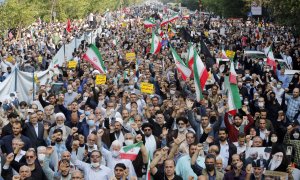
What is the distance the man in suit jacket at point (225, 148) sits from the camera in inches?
376

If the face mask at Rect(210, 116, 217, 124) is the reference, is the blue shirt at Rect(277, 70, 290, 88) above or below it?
below

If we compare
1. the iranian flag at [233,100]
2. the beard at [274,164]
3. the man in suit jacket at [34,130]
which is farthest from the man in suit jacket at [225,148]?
the man in suit jacket at [34,130]

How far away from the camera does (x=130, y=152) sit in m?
9.02

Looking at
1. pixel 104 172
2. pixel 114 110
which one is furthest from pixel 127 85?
pixel 104 172

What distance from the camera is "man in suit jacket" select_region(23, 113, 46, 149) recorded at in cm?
1027

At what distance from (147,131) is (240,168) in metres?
2.05

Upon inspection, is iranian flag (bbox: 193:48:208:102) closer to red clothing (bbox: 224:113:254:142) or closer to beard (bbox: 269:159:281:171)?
red clothing (bbox: 224:113:254:142)

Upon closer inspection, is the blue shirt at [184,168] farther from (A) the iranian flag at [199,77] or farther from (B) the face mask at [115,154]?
(A) the iranian flag at [199,77]

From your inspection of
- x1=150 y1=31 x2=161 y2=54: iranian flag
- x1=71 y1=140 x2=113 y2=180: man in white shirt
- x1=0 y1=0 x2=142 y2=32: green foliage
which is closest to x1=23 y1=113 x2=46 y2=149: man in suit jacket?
x1=71 y1=140 x2=113 y2=180: man in white shirt

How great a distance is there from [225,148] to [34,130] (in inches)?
118

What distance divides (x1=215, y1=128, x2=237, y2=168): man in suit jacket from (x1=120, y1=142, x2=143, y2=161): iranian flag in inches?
49.8

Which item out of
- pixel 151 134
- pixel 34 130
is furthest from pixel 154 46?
pixel 151 134

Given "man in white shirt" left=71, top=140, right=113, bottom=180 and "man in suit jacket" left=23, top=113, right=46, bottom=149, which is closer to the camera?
"man in white shirt" left=71, top=140, right=113, bottom=180

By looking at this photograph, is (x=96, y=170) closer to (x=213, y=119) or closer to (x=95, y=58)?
(x=213, y=119)
